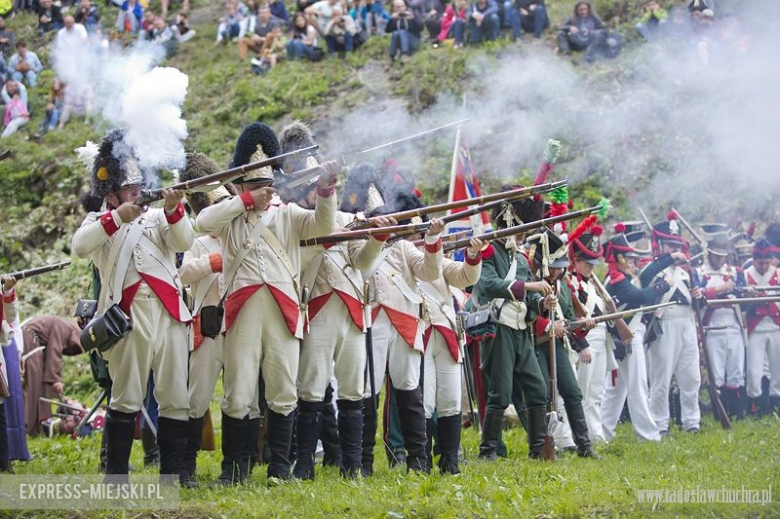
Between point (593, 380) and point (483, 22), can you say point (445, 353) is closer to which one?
point (593, 380)

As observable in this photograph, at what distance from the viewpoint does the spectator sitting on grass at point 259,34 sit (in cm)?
2353

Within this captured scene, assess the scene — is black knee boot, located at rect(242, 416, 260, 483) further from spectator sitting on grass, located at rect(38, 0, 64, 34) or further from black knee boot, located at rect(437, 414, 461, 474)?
spectator sitting on grass, located at rect(38, 0, 64, 34)

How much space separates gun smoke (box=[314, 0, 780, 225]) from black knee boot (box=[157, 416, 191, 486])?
361 inches

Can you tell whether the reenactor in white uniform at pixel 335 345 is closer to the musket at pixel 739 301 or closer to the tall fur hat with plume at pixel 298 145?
the tall fur hat with plume at pixel 298 145

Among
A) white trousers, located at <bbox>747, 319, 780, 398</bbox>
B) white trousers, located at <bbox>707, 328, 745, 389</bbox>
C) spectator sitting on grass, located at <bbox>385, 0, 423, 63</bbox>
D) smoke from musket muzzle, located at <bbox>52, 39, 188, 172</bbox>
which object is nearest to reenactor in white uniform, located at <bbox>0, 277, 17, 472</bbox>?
smoke from musket muzzle, located at <bbox>52, 39, 188, 172</bbox>

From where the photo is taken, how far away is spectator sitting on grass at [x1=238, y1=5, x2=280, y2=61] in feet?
77.2

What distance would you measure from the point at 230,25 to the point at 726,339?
1526 cm

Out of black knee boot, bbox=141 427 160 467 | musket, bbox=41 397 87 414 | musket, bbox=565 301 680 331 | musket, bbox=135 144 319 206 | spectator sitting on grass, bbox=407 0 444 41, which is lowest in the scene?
black knee boot, bbox=141 427 160 467

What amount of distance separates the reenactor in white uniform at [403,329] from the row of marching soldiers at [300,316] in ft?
0.05

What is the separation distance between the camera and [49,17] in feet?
68.8

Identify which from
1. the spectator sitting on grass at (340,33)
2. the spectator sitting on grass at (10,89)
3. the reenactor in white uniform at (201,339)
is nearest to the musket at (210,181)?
the reenactor in white uniform at (201,339)

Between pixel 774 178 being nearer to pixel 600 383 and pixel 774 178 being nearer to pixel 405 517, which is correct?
pixel 600 383

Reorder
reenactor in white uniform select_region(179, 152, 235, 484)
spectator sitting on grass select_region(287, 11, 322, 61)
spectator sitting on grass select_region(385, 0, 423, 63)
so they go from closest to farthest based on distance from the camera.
Answer: reenactor in white uniform select_region(179, 152, 235, 484)
spectator sitting on grass select_region(385, 0, 423, 63)
spectator sitting on grass select_region(287, 11, 322, 61)


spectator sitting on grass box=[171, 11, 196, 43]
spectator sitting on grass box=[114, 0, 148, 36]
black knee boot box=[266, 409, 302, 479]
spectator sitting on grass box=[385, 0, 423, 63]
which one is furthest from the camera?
spectator sitting on grass box=[171, 11, 196, 43]
